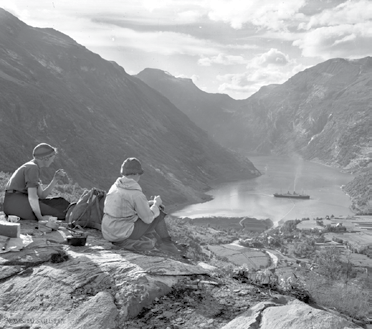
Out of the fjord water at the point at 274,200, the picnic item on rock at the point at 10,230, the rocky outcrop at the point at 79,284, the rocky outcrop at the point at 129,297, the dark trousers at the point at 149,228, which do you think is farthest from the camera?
the fjord water at the point at 274,200

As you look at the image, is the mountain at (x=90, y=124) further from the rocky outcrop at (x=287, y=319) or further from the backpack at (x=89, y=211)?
the rocky outcrop at (x=287, y=319)

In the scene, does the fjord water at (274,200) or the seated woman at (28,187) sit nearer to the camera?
the seated woman at (28,187)

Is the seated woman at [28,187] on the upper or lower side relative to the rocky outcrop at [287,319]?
upper

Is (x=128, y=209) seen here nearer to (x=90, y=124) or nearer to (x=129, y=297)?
(x=129, y=297)

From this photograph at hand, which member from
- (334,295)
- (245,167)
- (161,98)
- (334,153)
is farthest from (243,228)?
(334,153)

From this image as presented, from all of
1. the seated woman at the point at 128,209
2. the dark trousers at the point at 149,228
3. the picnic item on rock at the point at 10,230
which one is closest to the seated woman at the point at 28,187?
the picnic item on rock at the point at 10,230

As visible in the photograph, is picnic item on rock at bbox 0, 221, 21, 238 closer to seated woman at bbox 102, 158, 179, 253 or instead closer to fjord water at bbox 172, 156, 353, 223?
seated woman at bbox 102, 158, 179, 253

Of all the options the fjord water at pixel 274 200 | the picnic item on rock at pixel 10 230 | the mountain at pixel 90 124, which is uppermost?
the mountain at pixel 90 124

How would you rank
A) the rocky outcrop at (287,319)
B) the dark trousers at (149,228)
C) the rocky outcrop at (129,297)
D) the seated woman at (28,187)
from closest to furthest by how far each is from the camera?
the rocky outcrop at (287,319) < the rocky outcrop at (129,297) < the dark trousers at (149,228) < the seated woman at (28,187)
